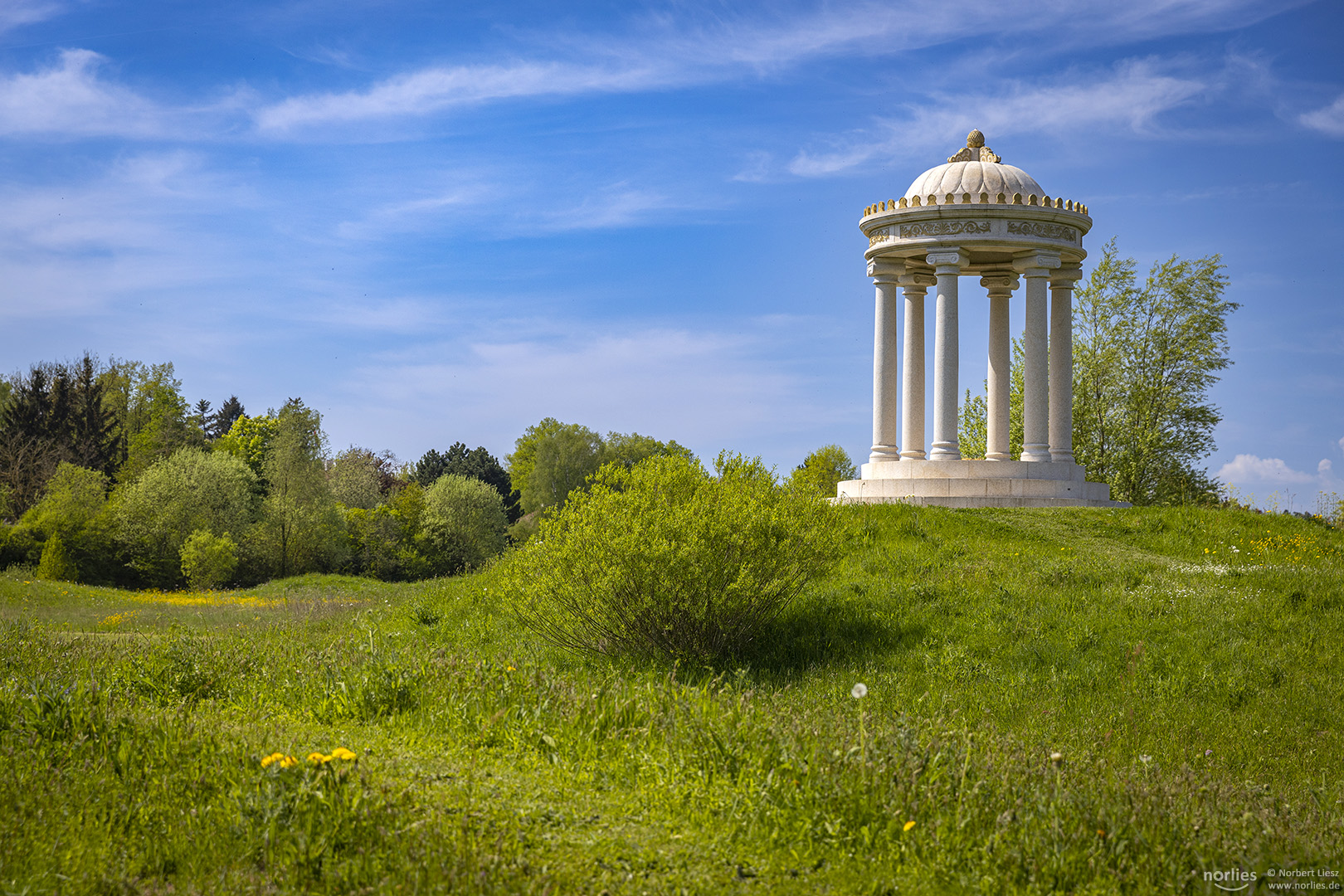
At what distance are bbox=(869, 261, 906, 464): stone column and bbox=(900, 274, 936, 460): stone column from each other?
0.98 ft

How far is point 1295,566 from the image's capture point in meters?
16.0

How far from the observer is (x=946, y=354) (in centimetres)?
2428

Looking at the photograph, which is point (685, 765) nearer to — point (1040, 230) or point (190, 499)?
point (1040, 230)

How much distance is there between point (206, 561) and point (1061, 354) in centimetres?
3060

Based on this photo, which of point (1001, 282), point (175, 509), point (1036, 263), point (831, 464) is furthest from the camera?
point (831, 464)

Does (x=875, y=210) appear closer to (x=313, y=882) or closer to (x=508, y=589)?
(x=508, y=589)

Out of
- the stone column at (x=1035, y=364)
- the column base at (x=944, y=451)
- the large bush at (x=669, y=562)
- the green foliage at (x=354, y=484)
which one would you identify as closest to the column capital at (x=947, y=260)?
the stone column at (x=1035, y=364)

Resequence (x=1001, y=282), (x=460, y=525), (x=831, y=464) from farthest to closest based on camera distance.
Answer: (x=831, y=464) < (x=460, y=525) < (x=1001, y=282)

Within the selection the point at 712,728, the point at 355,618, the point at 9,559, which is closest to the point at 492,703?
the point at 712,728

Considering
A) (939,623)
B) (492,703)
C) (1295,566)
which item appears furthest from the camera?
(1295,566)

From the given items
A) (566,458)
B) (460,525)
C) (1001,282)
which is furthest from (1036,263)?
(566,458)

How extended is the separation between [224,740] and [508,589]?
599cm

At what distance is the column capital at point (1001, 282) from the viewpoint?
1067 inches

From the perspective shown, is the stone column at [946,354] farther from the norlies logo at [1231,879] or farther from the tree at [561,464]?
the tree at [561,464]
